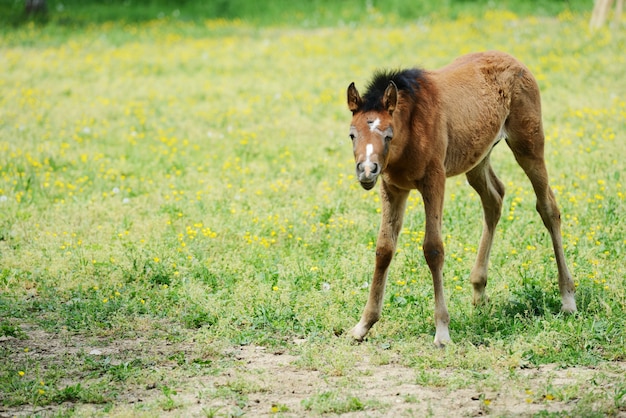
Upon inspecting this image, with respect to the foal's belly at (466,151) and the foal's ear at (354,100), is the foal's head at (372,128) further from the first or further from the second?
the foal's belly at (466,151)

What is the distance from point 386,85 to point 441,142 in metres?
0.62

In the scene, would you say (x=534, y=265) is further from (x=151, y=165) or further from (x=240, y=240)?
(x=151, y=165)

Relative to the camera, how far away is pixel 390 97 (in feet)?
19.0

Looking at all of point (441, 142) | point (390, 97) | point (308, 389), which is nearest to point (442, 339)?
point (308, 389)

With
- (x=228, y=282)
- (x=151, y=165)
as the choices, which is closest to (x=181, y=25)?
(x=151, y=165)

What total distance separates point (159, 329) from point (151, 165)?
14.7 ft

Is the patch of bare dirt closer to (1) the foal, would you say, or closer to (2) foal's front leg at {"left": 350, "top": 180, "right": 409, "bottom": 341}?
(2) foal's front leg at {"left": 350, "top": 180, "right": 409, "bottom": 341}

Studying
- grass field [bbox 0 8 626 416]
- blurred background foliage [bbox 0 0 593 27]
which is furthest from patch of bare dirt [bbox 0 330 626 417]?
blurred background foliage [bbox 0 0 593 27]

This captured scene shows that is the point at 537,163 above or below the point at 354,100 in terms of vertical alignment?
below

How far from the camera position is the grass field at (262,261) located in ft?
18.3

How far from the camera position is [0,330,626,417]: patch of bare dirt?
5172 mm

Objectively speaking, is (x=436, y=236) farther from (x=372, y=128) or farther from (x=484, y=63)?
(x=484, y=63)

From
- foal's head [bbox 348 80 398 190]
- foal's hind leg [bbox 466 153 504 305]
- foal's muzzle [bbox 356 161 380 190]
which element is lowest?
foal's hind leg [bbox 466 153 504 305]

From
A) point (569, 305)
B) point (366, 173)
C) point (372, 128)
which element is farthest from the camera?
point (569, 305)
